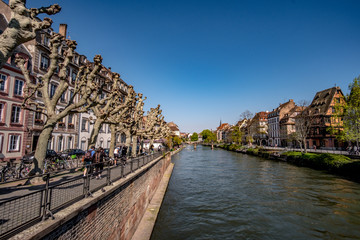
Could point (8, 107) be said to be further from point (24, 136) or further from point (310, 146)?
point (310, 146)

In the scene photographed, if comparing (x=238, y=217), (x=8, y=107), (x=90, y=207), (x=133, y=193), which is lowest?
(x=238, y=217)

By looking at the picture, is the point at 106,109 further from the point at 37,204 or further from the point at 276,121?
the point at 276,121

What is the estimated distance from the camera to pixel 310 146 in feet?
180

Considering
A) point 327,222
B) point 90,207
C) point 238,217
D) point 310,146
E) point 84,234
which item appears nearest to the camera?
point 84,234

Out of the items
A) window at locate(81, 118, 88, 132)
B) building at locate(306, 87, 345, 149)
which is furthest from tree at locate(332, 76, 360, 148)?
window at locate(81, 118, 88, 132)

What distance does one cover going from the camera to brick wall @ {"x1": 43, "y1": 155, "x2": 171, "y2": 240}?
15.4 feet

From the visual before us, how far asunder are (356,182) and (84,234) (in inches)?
1043

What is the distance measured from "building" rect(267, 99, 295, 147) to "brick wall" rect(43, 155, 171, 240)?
72.7 m

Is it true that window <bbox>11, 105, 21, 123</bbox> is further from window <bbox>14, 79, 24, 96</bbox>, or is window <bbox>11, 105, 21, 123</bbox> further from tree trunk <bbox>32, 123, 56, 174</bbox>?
tree trunk <bbox>32, 123, 56, 174</bbox>

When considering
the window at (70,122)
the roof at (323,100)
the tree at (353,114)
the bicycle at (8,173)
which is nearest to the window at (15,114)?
the window at (70,122)

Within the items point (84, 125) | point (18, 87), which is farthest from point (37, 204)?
point (84, 125)

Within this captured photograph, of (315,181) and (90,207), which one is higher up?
(90,207)

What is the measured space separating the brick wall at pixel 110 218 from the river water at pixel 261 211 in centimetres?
208

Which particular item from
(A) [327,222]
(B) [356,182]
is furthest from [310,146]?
(A) [327,222]
